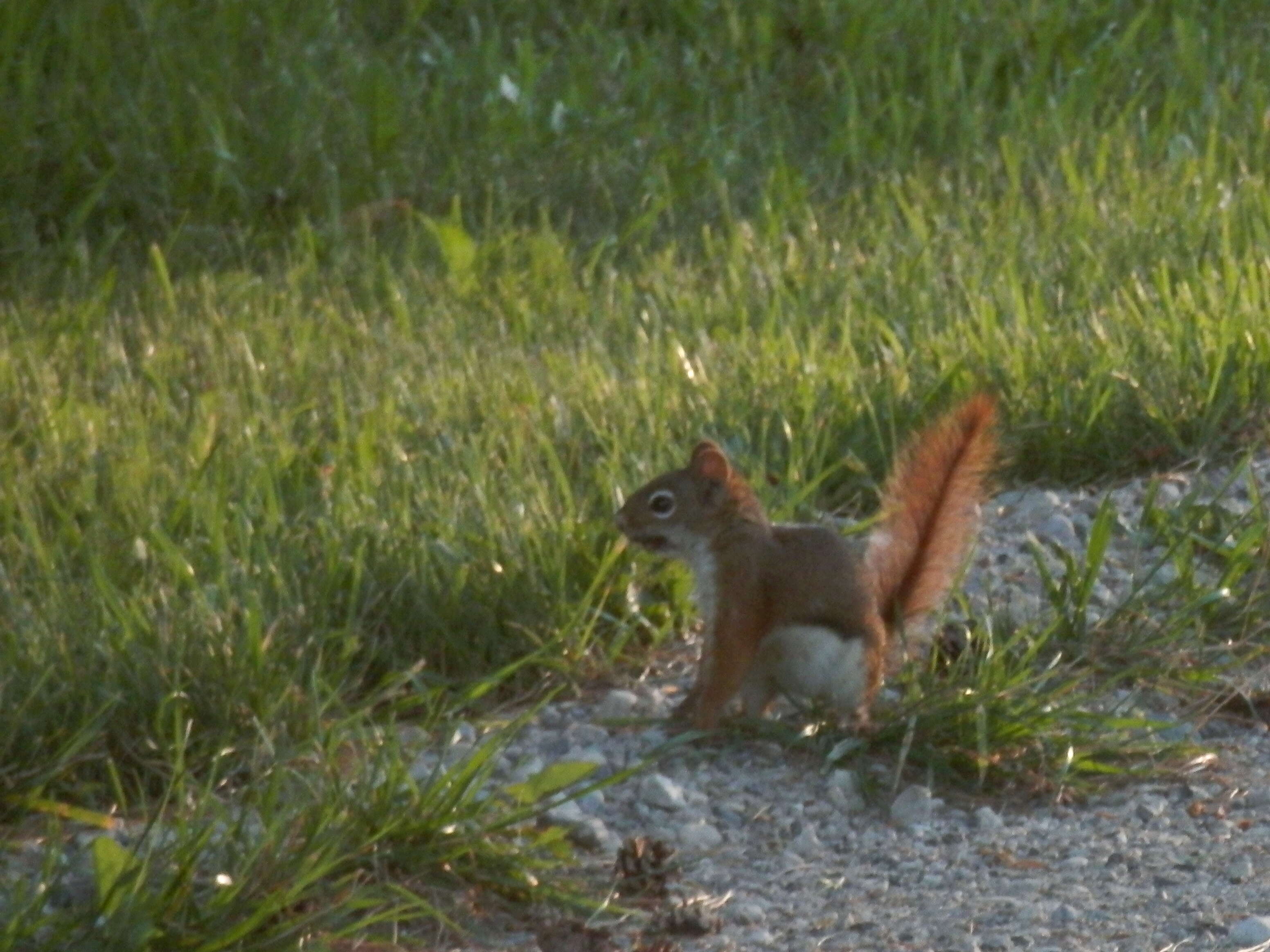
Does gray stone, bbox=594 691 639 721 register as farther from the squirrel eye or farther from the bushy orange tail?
the bushy orange tail

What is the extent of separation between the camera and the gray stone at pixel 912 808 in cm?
344

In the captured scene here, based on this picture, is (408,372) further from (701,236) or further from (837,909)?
(837,909)

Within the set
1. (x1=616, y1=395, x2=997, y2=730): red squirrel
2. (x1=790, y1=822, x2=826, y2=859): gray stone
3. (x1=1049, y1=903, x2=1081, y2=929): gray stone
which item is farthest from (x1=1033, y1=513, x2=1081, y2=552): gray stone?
(x1=1049, y1=903, x2=1081, y2=929): gray stone

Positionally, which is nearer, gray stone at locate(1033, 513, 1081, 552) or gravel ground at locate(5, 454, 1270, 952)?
gravel ground at locate(5, 454, 1270, 952)

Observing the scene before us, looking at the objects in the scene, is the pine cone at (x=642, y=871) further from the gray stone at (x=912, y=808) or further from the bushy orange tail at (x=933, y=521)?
the bushy orange tail at (x=933, y=521)

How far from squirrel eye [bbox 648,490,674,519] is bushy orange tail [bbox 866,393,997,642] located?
0.38m

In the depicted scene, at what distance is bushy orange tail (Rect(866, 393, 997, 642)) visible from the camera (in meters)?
3.81

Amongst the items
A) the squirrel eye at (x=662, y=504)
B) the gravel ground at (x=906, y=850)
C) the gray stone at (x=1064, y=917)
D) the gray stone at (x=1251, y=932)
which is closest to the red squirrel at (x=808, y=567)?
the squirrel eye at (x=662, y=504)

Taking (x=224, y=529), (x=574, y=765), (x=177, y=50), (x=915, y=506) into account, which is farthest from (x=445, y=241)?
(x=574, y=765)

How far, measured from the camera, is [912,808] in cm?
346

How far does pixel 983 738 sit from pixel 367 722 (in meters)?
1.08

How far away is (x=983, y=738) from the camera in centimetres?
349

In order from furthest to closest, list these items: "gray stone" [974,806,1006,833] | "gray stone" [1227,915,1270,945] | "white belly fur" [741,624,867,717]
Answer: "white belly fur" [741,624,867,717] → "gray stone" [974,806,1006,833] → "gray stone" [1227,915,1270,945]

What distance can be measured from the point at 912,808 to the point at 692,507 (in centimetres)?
70
